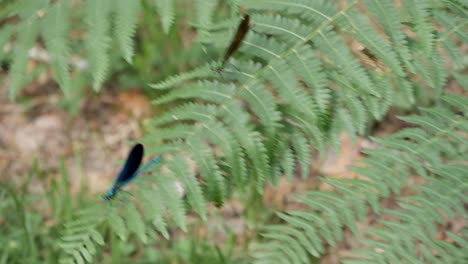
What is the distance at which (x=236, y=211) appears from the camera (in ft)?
9.89

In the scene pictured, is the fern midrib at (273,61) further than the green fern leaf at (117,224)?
Yes

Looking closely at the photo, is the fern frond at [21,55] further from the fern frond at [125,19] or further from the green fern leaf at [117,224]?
the green fern leaf at [117,224]

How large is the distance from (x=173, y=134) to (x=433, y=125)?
27.6 inches

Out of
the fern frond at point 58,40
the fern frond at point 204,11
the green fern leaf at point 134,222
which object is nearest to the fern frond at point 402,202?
the green fern leaf at point 134,222

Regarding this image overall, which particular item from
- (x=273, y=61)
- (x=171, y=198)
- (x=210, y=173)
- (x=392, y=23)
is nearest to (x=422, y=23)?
(x=392, y=23)

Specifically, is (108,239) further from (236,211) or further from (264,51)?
(264,51)

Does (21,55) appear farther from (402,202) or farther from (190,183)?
(402,202)

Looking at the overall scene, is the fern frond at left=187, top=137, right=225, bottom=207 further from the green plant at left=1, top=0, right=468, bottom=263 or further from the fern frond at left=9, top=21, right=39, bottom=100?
the fern frond at left=9, top=21, right=39, bottom=100

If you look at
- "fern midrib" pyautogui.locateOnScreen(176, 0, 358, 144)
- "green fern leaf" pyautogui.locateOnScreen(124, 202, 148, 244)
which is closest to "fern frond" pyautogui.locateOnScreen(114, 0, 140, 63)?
"fern midrib" pyautogui.locateOnScreen(176, 0, 358, 144)

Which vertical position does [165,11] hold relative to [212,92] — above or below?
above

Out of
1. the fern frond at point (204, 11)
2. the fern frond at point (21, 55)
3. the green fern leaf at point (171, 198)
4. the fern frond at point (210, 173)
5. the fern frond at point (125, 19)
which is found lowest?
the green fern leaf at point (171, 198)

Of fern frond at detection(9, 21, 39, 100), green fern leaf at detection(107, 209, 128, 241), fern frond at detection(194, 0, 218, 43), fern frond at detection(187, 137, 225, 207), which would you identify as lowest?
green fern leaf at detection(107, 209, 128, 241)

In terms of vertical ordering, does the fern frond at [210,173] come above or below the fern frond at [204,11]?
below

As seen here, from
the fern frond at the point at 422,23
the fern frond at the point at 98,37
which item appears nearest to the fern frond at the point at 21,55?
the fern frond at the point at 98,37
